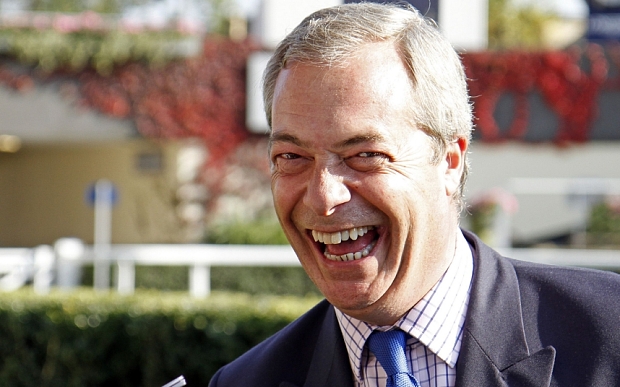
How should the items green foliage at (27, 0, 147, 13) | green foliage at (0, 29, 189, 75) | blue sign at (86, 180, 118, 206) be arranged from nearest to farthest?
1. blue sign at (86, 180, 118, 206)
2. green foliage at (0, 29, 189, 75)
3. green foliage at (27, 0, 147, 13)

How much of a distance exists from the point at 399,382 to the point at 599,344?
1.25ft

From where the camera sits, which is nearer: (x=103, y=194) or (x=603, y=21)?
(x=103, y=194)

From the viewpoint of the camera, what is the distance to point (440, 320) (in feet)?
5.12

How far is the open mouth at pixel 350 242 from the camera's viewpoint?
1.48 metres

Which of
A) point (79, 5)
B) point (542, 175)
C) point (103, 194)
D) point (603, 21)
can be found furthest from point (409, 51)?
point (79, 5)

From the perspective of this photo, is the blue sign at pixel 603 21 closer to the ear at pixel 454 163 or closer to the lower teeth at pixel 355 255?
the ear at pixel 454 163

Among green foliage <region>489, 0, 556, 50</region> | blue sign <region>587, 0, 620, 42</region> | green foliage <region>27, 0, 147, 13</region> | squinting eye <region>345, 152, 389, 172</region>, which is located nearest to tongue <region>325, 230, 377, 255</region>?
squinting eye <region>345, 152, 389, 172</region>

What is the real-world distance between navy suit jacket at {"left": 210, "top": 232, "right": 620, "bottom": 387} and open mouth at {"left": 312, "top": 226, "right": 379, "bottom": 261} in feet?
0.87

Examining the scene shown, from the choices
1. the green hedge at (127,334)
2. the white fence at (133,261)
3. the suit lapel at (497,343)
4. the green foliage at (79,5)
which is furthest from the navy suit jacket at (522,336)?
the green foliage at (79,5)

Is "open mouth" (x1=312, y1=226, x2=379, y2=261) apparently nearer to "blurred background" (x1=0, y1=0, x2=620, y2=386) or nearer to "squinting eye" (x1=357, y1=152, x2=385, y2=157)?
"squinting eye" (x1=357, y1=152, x2=385, y2=157)

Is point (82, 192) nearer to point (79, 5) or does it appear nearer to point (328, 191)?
point (79, 5)

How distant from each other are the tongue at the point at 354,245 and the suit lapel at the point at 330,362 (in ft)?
0.95

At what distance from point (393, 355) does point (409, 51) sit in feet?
1.97

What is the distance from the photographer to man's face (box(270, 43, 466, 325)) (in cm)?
143
